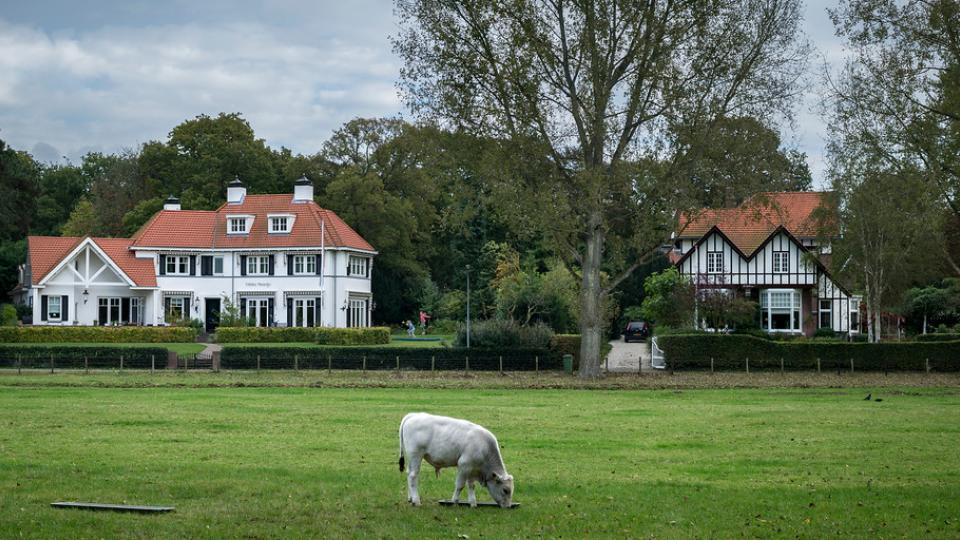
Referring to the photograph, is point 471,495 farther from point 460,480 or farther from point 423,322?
point 423,322

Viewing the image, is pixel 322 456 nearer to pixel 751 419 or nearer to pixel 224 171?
pixel 751 419

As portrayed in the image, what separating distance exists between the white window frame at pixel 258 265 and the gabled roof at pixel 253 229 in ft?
2.92

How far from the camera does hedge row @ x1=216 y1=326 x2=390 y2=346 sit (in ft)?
214

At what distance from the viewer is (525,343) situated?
50281mm

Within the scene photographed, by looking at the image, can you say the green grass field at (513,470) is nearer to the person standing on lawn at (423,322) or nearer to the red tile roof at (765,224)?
the red tile roof at (765,224)

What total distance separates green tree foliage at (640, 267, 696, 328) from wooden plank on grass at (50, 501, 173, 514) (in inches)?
2141

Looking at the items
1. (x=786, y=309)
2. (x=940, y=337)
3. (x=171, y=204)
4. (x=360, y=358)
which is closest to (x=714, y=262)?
(x=786, y=309)

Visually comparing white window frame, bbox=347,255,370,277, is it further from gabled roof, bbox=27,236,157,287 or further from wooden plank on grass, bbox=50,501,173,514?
wooden plank on grass, bbox=50,501,173,514

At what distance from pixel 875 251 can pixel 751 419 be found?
1446 inches

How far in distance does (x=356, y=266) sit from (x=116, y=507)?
6760 cm

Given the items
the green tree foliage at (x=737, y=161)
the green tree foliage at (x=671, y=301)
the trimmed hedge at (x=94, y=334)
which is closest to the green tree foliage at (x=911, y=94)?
the green tree foliage at (x=737, y=161)

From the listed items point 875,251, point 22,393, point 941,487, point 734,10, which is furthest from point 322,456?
point 875,251

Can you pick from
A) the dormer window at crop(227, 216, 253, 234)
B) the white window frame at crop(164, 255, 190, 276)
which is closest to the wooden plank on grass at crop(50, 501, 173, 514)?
the white window frame at crop(164, 255, 190, 276)

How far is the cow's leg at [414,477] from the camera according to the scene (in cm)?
1255
